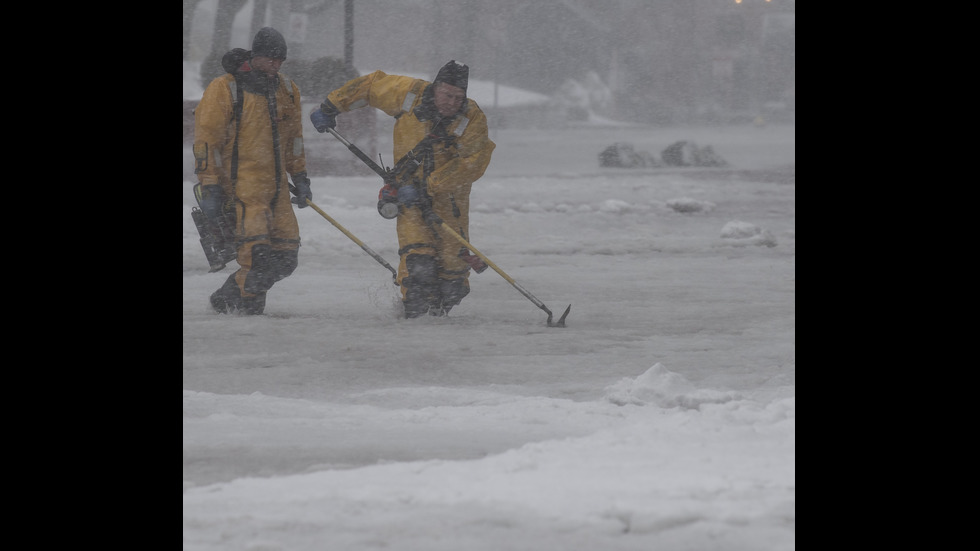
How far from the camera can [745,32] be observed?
7.28 m

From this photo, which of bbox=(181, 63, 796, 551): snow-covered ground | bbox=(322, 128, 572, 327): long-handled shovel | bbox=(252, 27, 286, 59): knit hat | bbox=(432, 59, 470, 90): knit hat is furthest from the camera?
bbox=(322, 128, 572, 327): long-handled shovel

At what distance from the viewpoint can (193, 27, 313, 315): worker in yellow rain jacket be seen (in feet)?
15.5

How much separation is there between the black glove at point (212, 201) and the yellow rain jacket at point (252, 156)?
0.11ft

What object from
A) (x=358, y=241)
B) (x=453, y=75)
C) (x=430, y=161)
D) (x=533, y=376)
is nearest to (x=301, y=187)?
(x=358, y=241)

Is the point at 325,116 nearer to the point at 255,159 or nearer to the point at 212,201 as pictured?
the point at 255,159

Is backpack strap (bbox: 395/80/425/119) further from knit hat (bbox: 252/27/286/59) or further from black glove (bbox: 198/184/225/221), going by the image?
black glove (bbox: 198/184/225/221)

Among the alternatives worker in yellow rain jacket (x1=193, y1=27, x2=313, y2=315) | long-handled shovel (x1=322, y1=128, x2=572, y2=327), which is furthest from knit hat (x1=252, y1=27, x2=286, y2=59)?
long-handled shovel (x1=322, y1=128, x2=572, y2=327)

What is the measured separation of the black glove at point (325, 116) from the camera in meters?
4.88

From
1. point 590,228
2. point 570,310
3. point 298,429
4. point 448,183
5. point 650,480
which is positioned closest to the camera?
point 650,480

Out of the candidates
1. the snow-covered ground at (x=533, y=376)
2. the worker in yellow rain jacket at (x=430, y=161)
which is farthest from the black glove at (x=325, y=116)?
the snow-covered ground at (x=533, y=376)

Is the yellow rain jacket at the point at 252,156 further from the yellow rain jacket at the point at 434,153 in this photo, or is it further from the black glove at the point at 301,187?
the yellow rain jacket at the point at 434,153

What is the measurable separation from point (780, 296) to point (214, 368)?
9.93 ft
